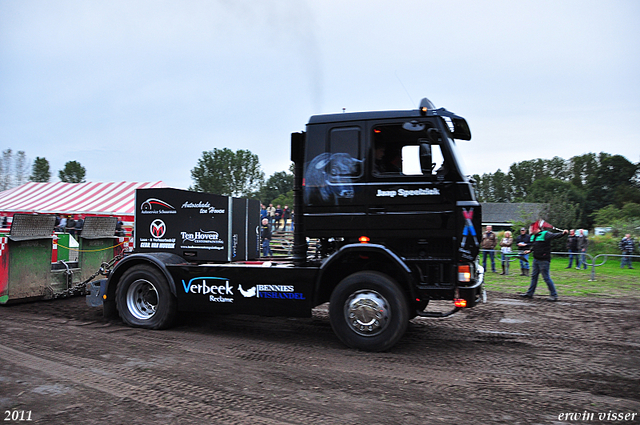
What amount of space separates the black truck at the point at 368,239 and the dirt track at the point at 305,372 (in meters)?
0.55

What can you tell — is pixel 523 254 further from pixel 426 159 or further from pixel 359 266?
pixel 426 159

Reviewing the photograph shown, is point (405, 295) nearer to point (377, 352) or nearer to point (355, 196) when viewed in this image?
point (377, 352)

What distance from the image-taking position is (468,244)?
233 inches

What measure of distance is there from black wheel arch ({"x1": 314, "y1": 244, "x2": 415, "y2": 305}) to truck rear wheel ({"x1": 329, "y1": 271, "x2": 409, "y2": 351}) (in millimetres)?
213

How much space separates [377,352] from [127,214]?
18.5m

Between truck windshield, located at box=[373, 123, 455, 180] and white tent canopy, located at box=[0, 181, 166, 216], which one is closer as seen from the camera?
truck windshield, located at box=[373, 123, 455, 180]

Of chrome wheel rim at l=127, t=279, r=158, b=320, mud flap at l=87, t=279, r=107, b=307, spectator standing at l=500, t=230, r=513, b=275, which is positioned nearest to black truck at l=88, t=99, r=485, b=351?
chrome wheel rim at l=127, t=279, r=158, b=320

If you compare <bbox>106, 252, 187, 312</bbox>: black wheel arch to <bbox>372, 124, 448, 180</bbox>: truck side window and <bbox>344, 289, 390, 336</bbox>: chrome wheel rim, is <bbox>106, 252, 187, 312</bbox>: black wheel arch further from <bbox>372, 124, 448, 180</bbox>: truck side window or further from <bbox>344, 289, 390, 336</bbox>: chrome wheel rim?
<bbox>372, 124, 448, 180</bbox>: truck side window

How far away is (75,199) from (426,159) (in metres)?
24.0

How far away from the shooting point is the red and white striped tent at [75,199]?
22922 millimetres

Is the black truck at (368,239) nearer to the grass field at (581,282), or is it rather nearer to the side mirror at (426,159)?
the side mirror at (426,159)

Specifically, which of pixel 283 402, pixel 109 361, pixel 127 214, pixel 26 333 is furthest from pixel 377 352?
pixel 127 214

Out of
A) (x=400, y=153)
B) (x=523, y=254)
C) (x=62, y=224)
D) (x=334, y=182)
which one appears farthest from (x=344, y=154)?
(x=62, y=224)

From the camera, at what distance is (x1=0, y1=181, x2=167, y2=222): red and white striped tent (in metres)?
22.9
